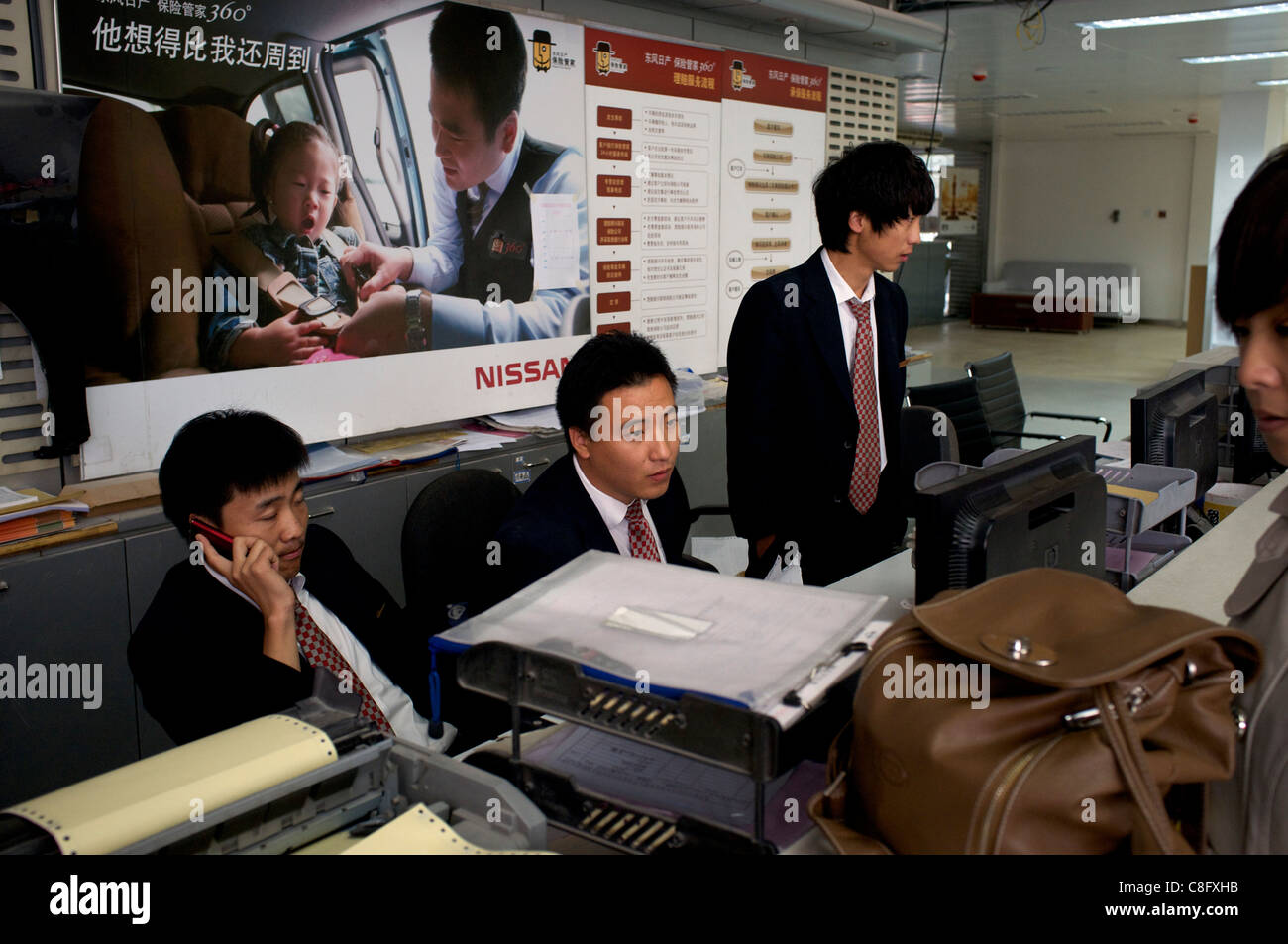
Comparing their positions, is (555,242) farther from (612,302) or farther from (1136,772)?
(1136,772)

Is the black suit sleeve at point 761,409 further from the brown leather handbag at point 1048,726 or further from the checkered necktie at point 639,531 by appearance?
the brown leather handbag at point 1048,726

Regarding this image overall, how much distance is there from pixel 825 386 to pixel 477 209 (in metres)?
1.49

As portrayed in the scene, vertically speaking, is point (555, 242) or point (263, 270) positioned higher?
point (555, 242)

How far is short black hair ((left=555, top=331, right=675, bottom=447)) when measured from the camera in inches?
79.9

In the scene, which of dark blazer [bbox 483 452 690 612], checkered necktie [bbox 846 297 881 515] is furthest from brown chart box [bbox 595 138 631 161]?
dark blazer [bbox 483 452 690 612]

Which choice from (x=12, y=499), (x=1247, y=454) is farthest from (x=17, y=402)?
(x=1247, y=454)

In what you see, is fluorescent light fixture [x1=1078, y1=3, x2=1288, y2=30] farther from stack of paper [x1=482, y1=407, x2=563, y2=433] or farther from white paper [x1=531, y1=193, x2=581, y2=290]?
stack of paper [x1=482, y1=407, x2=563, y2=433]

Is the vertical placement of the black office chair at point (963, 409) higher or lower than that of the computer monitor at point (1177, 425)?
lower

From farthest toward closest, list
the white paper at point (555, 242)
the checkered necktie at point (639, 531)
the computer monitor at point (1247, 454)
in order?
the white paper at point (555, 242) < the computer monitor at point (1247, 454) < the checkered necktie at point (639, 531)

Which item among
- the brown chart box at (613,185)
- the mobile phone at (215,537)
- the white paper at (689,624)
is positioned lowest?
the mobile phone at (215,537)

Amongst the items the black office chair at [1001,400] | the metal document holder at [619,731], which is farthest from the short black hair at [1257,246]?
the black office chair at [1001,400]

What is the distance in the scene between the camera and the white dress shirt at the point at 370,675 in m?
1.82

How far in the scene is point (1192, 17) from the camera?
6035mm
